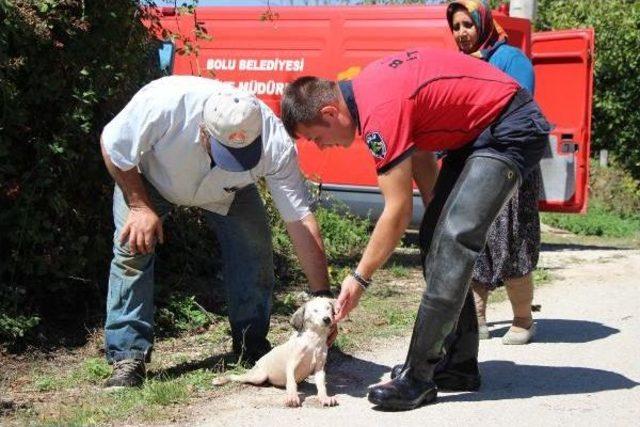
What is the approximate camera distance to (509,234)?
571 cm

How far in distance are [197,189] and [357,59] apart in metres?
5.86

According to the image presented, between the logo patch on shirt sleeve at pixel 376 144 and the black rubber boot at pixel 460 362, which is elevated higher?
the logo patch on shirt sleeve at pixel 376 144

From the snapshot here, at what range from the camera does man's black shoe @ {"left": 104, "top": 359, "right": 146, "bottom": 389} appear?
15.8ft

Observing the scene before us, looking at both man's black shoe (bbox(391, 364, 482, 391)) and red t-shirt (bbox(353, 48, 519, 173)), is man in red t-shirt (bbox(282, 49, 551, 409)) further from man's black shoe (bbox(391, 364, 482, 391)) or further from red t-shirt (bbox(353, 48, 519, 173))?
man's black shoe (bbox(391, 364, 482, 391))

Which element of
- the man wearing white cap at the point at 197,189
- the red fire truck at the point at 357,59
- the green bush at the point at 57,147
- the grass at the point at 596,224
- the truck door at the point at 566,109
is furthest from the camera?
the grass at the point at 596,224

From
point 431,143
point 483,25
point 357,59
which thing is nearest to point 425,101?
point 431,143

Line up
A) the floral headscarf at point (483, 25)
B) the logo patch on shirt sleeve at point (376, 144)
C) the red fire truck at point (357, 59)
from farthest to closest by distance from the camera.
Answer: the red fire truck at point (357, 59) < the floral headscarf at point (483, 25) < the logo patch on shirt sleeve at point (376, 144)

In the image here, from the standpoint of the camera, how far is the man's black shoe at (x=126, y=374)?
4.82 meters

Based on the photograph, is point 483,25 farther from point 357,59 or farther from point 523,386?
point 357,59

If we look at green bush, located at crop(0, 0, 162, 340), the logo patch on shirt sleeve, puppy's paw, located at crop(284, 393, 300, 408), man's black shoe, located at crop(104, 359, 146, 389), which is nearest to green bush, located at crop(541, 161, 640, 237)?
green bush, located at crop(0, 0, 162, 340)

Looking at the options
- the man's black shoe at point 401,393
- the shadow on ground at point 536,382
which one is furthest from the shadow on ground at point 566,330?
the man's black shoe at point 401,393

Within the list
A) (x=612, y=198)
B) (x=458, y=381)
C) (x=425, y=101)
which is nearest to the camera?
(x=425, y=101)

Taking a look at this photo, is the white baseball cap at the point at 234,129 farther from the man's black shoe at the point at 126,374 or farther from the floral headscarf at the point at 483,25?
the floral headscarf at the point at 483,25

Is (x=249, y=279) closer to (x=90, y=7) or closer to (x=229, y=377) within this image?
(x=229, y=377)
